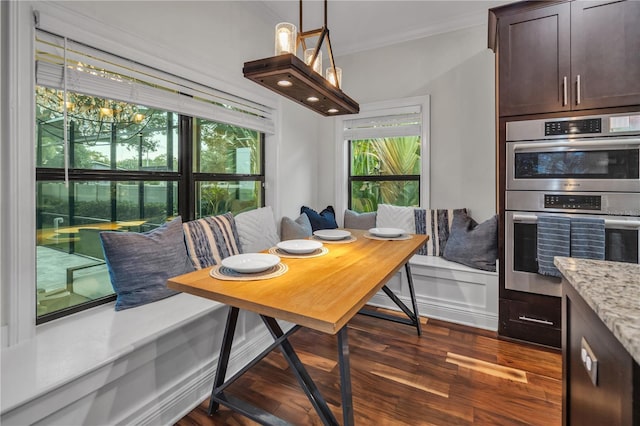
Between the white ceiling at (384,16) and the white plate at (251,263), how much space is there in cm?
240

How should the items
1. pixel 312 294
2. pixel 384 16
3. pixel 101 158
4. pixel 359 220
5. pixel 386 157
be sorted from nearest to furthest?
1. pixel 312 294
2. pixel 101 158
3. pixel 384 16
4. pixel 359 220
5. pixel 386 157

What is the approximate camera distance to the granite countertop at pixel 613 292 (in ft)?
1.88

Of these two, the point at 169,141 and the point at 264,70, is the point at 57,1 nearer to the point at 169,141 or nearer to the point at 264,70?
the point at 169,141

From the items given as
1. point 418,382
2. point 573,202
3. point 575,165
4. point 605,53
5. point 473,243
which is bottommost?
point 418,382

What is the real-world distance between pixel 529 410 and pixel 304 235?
2.04m

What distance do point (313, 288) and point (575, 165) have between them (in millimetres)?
2098

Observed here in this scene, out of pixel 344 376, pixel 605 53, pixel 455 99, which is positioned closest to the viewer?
pixel 344 376

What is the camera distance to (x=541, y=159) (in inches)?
87.4

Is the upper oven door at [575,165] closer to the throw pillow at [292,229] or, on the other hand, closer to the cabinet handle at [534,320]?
the cabinet handle at [534,320]

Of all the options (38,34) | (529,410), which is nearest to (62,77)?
(38,34)

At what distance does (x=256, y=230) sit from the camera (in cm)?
268

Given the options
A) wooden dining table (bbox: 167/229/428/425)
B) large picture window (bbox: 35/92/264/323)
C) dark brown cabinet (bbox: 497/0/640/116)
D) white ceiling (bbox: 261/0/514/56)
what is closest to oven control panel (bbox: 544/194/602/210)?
dark brown cabinet (bbox: 497/0/640/116)

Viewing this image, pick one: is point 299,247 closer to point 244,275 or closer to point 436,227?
point 244,275

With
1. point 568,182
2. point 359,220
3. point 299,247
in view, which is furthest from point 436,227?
point 299,247
